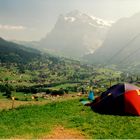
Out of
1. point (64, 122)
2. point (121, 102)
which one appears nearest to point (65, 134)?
point (64, 122)

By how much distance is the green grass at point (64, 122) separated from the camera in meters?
24.8

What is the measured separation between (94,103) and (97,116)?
4308mm

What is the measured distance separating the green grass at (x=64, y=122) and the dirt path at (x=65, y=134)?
54 centimetres

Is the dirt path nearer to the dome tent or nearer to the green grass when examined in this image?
the green grass

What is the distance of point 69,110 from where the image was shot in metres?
32.8

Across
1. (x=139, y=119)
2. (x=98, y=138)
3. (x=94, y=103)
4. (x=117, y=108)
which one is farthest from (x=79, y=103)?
(x=98, y=138)

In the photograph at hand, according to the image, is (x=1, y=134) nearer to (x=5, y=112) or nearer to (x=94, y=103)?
(x=5, y=112)

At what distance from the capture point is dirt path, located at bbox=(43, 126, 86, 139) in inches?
958

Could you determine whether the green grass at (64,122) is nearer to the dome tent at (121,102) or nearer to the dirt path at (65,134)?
the dirt path at (65,134)

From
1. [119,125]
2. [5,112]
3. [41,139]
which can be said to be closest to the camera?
[41,139]

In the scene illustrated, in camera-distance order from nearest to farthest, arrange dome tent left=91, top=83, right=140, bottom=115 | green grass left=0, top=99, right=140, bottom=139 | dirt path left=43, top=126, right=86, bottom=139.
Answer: dirt path left=43, top=126, right=86, bottom=139 < green grass left=0, top=99, right=140, bottom=139 < dome tent left=91, top=83, right=140, bottom=115

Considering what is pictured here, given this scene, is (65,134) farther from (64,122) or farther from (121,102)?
(121,102)

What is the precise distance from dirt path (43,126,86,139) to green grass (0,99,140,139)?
539 mm

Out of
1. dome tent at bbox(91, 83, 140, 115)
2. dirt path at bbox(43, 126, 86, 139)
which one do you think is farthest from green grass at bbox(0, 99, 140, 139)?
dome tent at bbox(91, 83, 140, 115)
